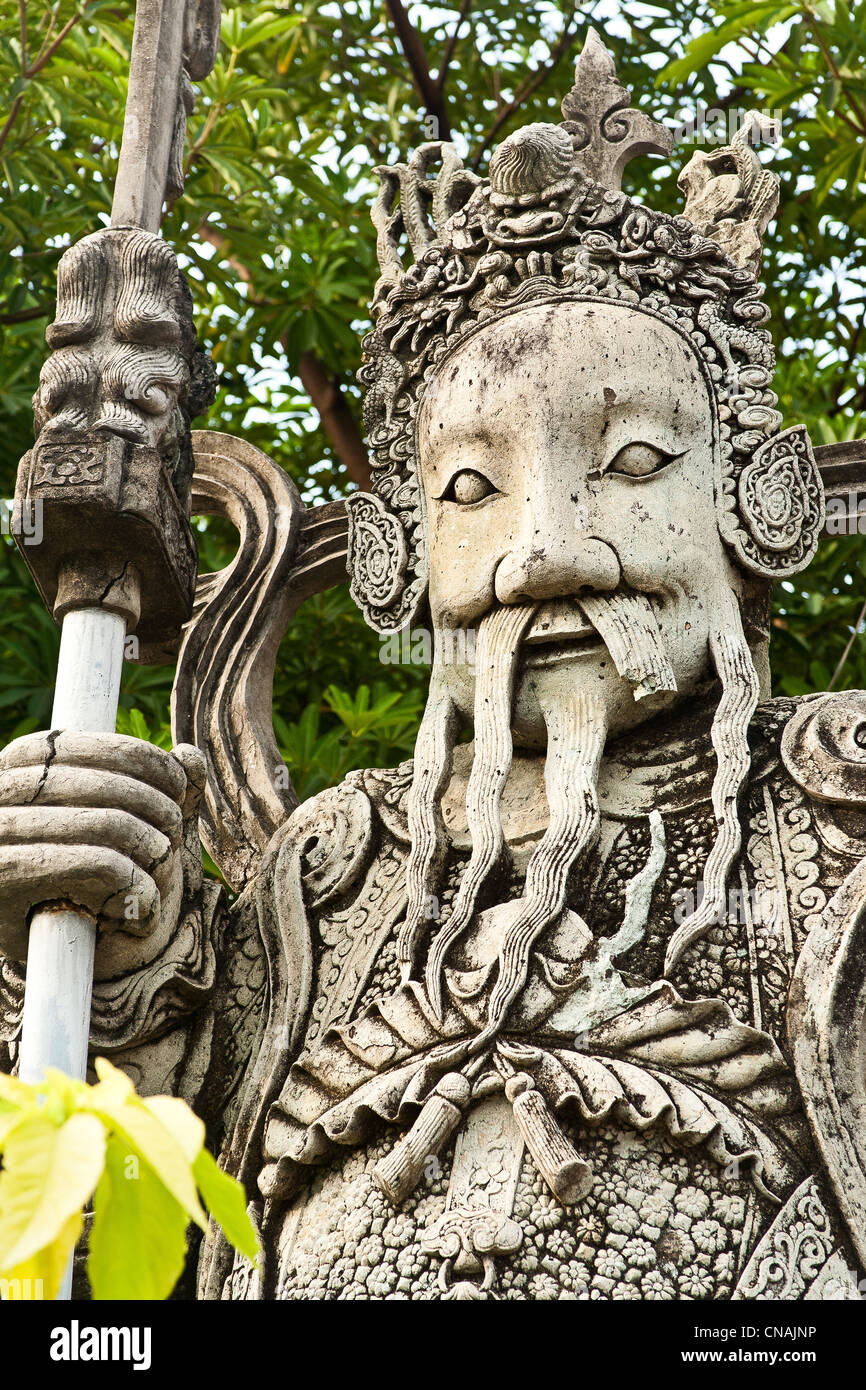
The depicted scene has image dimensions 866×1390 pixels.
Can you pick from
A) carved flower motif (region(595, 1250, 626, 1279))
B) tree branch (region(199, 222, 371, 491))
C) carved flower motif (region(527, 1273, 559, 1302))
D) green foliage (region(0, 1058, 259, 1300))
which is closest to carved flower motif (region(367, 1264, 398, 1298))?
carved flower motif (region(527, 1273, 559, 1302))

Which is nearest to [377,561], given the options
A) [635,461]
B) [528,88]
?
[635,461]

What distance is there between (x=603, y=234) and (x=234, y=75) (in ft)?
9.42

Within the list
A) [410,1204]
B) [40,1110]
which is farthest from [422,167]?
[40,1110]

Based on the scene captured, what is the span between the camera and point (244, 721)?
5461 millimetres

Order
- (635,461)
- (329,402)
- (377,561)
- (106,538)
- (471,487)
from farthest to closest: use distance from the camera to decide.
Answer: (329,402) → (377,561) → (471,487) → (635,461) → (106,538)

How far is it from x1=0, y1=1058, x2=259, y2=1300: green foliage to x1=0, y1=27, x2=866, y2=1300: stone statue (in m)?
1.98

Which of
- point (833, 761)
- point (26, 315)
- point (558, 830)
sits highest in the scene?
point (26, 315)

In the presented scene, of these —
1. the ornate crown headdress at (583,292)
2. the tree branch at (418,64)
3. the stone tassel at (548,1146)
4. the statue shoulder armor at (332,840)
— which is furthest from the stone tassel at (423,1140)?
the tree branch at (418,64)

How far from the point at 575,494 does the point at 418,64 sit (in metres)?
3.72

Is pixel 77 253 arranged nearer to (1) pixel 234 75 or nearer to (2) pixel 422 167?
(2) pixel 422 167

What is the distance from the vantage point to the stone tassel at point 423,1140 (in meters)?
4.04

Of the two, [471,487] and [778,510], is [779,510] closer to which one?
[778,510]

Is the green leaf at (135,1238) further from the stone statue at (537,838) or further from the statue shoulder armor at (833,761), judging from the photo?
the statue shoulder armor at (833,761)

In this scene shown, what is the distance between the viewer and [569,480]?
4.65m
